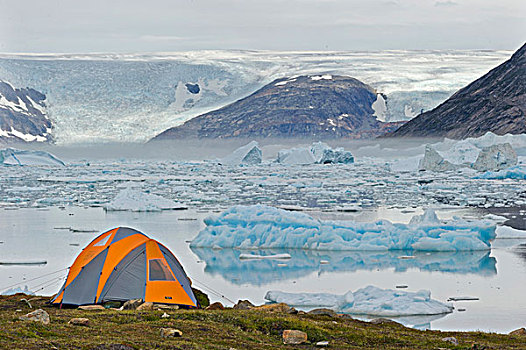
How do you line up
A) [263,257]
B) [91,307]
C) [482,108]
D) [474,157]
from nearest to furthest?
[91,307] < [263,257] < [474,157] < [482,108]

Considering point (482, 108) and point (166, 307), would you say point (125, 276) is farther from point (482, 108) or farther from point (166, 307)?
point (482, 108)

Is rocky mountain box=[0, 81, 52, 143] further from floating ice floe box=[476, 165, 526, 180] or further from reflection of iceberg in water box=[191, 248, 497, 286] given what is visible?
reflection of iceberg in water box=[191, 248, 497, 286]

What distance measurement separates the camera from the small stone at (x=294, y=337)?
6223mm

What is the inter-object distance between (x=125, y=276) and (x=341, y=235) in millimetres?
5649

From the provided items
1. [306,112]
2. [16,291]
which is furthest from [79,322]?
[306,112]

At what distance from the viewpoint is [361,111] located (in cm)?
10431

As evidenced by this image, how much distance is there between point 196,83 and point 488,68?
3404 cm

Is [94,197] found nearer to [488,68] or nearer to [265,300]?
[265,300]

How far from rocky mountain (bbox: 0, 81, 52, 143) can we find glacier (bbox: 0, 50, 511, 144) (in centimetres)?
106

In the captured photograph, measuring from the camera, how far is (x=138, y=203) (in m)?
19.8

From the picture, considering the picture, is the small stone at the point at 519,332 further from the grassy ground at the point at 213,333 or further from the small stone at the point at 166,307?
the small stone at the point at 166,307

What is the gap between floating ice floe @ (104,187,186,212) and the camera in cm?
1964

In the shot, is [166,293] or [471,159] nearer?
[166,293]

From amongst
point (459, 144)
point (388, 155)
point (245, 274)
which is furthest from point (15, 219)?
point (388, 155)
